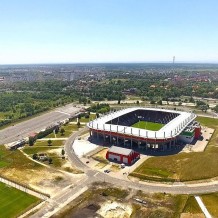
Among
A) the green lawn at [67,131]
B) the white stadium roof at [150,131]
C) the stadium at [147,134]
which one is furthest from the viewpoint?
the green lawn at [67,131]

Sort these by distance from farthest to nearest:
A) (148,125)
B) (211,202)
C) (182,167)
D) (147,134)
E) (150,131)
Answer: (148,125), (150,131), (147,134), (182,167), (211,202)

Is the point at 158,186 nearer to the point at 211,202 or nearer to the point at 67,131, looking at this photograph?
the point at 211,202

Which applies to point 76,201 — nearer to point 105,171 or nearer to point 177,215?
point 105,171

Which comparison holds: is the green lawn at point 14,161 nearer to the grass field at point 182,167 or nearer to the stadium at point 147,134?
the stadium at point 147,134

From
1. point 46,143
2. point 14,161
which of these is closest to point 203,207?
point 14,161

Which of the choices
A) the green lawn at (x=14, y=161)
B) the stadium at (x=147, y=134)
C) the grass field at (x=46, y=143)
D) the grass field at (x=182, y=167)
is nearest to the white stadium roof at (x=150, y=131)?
the stadium at (x=147, y=134)

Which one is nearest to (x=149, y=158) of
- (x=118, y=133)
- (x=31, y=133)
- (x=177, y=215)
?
(x=118, y=133)

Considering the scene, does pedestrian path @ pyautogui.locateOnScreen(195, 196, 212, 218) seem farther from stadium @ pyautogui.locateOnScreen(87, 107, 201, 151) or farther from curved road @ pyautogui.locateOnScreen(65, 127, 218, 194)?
stadium @ pyautogui.locateOnScreen(87, 107, 201, 151)
